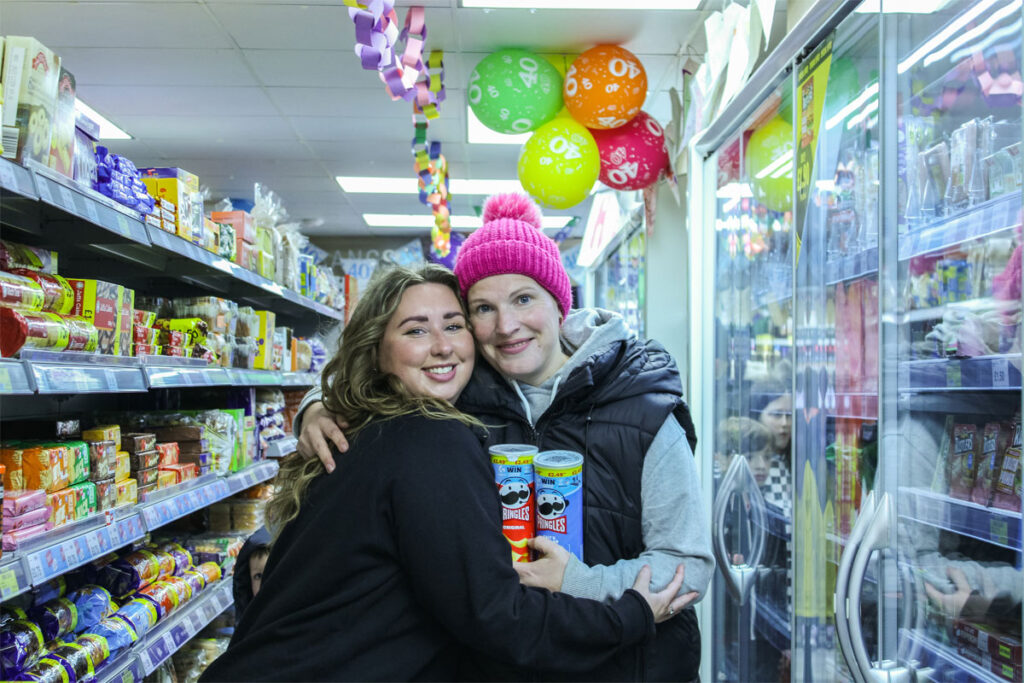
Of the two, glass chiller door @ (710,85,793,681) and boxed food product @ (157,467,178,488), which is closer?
boxed food product @ (157,467,178,488)

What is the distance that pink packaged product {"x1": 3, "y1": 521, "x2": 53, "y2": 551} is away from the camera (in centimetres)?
175

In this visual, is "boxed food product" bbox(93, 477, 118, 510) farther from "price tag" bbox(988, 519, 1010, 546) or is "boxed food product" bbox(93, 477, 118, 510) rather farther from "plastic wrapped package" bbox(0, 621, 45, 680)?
"price tag" bbox(988, 519, 1010, 546)

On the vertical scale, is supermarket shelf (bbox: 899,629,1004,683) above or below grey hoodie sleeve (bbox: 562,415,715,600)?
below

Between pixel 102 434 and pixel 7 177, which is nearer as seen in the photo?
pixel 7 177

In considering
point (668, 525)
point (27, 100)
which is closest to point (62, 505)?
point (27, 100)

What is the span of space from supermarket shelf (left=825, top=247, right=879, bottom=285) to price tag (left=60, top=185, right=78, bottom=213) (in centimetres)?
203

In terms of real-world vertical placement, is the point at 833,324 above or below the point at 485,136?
below

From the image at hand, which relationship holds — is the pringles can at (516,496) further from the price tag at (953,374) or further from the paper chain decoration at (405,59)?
the paper chain decoration at (405,59)

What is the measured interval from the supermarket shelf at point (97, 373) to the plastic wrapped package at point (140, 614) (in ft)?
2.19

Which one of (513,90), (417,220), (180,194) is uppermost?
(417,220)

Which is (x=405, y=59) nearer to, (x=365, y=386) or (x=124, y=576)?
(x=365, y=386)

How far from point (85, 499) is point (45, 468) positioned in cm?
19

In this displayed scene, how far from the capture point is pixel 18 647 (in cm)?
188

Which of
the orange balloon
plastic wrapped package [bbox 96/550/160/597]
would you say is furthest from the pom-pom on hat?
the orange balloon
